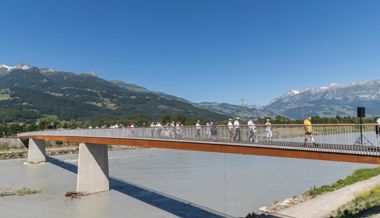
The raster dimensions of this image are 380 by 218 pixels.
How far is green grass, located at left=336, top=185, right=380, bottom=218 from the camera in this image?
75.3 feet

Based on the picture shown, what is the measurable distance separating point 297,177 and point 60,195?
94.9ft

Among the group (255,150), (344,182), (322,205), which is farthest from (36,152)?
(255,150)

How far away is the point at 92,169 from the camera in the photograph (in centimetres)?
4225

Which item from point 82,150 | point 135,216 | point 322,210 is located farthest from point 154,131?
point 322,210

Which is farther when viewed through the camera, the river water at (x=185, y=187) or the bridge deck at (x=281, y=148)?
the river water at (x=185, y=187)

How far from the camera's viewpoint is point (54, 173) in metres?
61.1

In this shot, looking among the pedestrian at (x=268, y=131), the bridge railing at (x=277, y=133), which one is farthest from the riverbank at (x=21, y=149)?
the pedestrian at (x=268, y=131)

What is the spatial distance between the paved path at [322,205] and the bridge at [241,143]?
6.30m

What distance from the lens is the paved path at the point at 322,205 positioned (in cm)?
2642

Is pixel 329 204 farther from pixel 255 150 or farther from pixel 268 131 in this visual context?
pixel 255 150

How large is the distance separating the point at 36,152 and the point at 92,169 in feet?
150

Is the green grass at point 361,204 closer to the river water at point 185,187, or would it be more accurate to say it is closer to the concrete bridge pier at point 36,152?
the river water at point 185,187

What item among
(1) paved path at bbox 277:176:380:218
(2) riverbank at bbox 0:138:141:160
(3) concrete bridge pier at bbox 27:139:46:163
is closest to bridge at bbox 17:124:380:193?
(1) paved path at bbox 277:176:380:218

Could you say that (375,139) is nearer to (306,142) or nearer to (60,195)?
(306,142)
